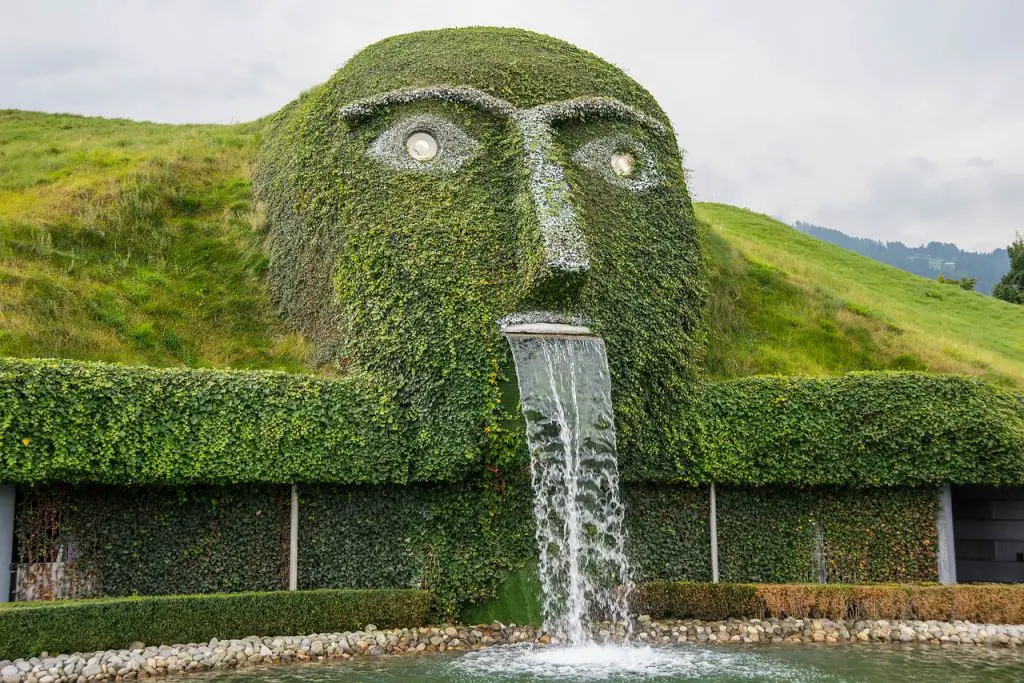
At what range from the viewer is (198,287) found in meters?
19.7

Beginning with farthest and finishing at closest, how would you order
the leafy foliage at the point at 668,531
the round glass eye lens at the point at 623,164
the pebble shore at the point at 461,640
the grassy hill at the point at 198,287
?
the round glass eye lens at the point at 623,164 → the grassy hill at the point at 198,287 → the leafy foliage at the point at 668,531 → the pebble shore at the point at 461,640

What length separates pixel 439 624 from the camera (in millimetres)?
14383

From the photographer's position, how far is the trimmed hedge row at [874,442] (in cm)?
1608

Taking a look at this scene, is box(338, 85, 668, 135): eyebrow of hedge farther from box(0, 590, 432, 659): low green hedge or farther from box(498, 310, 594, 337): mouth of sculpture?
box(0, 590, 432, 659): low green hedge

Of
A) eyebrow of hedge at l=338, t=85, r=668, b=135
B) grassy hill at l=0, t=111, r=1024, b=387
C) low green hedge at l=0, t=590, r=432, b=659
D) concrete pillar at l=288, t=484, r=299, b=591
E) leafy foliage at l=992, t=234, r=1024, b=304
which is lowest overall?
low green hedge at l=0, t=590, r=432, b=659

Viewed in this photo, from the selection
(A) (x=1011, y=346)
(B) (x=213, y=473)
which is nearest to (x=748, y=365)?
(A) (x=1011, y=346)

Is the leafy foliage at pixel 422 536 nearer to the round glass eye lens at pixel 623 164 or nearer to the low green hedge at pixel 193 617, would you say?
the low green hedge at pixel 193 617

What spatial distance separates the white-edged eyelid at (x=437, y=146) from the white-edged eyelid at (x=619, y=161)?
2148mm

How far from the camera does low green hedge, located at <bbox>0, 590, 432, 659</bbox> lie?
11.2 m

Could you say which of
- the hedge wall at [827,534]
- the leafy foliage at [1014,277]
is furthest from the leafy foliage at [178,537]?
the leafy foliage at [1014,277]

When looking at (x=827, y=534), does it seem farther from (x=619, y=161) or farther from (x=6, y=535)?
(x=6, y=535)

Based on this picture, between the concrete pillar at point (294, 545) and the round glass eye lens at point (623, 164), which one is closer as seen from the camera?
the concrete pillar at point (294, 545)

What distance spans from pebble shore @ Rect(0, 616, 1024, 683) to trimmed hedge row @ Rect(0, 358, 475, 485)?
244 cm

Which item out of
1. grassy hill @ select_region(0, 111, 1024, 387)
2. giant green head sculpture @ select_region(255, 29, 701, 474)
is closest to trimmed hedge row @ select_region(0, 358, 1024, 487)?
giant green head sculpture @ select_region(255, 29, 701, 474)
